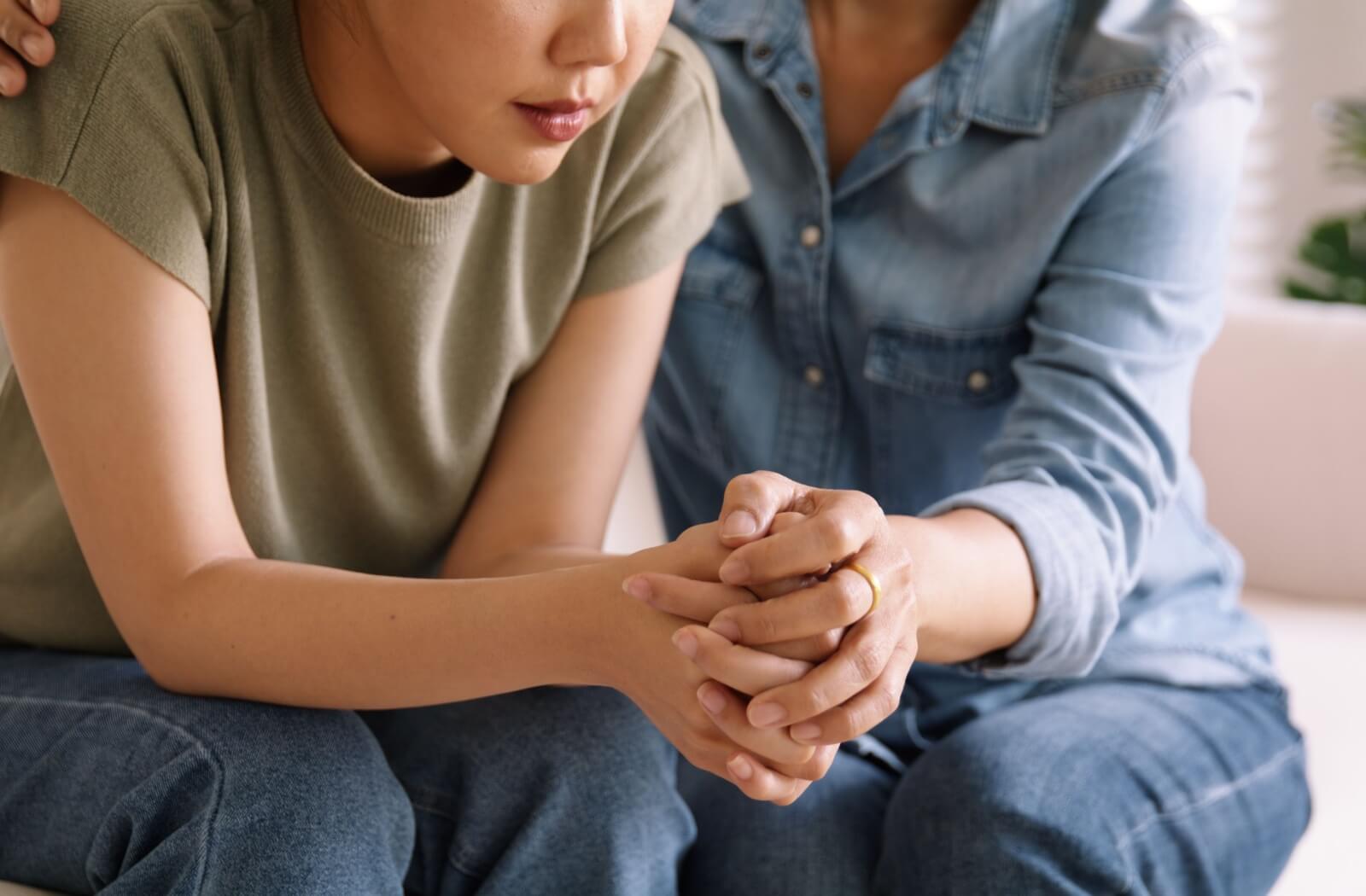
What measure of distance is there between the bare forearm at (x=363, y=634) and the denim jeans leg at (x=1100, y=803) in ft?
0.98

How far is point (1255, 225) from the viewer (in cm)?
293

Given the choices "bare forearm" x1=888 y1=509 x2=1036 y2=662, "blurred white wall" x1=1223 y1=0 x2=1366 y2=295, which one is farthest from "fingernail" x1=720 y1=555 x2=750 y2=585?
"blurred white wall" x1=1223 y1=0 x2=1366 y2=295

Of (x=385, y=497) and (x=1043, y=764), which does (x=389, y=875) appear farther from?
(x=1043, y=764)

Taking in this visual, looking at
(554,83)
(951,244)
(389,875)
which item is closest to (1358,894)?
(951,244)

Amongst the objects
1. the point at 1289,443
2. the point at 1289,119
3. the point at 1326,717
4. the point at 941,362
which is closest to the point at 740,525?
the point at 941,362

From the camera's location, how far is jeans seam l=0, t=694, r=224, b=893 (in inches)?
31.7

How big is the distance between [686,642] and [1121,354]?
460mm

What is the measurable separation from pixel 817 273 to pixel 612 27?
0.44m

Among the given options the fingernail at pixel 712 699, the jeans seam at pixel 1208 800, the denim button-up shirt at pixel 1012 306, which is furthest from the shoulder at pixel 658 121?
the jeans seam at pixel 1208 800

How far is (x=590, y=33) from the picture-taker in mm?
833

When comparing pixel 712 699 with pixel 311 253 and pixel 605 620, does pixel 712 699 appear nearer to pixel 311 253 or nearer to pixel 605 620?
pixel 605 620

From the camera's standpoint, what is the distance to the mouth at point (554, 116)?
0.87m

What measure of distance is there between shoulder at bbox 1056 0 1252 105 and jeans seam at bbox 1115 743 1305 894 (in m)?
0.55

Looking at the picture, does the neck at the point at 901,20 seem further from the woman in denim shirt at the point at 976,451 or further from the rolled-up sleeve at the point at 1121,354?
the rolled-up sleeve at the point at 1121,354
